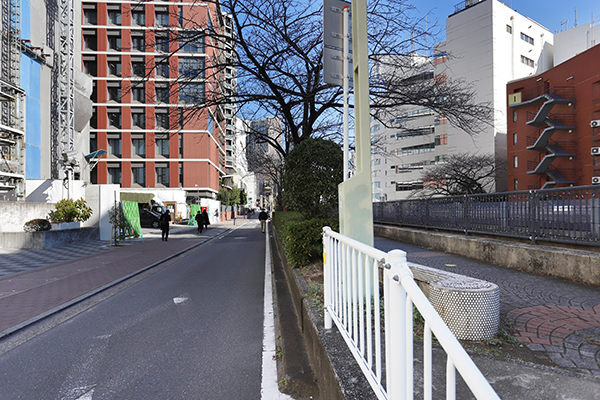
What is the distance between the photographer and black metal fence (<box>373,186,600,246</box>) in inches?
225

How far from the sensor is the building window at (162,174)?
48.7m

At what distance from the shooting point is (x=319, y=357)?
284 centimetres

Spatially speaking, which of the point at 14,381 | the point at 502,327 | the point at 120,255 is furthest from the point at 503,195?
the point at 120,255

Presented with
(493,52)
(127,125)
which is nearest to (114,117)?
(127,125)

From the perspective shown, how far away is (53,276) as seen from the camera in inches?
326

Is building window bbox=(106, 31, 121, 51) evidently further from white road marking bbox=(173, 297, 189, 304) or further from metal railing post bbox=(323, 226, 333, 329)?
metal railing post bbox=(323, 226, 333, 329)

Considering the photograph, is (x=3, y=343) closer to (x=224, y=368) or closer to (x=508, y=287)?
(x=224, y=368)

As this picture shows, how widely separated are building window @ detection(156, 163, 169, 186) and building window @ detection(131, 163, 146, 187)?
1.93 metres

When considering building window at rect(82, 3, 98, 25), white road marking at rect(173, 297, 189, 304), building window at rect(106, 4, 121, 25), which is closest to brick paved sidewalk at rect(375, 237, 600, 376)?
white road marking at rect(173, 297, 189, 304)

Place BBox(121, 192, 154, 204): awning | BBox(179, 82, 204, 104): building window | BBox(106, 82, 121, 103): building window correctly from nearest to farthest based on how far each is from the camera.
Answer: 1. BBox(179, 82, 204, 104): building window
2. BBox(121, 192, 154, 204): awning
3. BBox(106, 82, 121, 103): building window

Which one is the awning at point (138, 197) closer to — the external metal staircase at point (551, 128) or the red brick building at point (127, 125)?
the red brick building at point (127, 125)

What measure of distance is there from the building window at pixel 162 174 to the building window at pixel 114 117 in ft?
26.0

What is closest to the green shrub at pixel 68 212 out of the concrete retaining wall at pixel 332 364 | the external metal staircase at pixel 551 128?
the concrete retaining wall at pixel 332 364

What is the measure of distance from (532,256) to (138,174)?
50.7 metres
